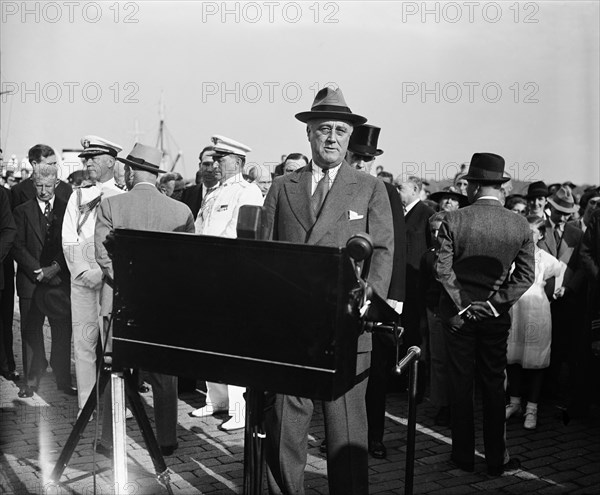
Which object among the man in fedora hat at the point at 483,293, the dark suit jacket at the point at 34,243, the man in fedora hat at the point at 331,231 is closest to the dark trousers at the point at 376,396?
the man in fedora hat at the point at 483,293

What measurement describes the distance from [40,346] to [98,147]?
221 cm

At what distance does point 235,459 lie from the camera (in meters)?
5.35

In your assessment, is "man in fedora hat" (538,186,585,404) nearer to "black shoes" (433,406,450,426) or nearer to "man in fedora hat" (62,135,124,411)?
"black shoes" (433,406,450,426)

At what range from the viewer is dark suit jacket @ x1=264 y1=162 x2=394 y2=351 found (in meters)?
3.97

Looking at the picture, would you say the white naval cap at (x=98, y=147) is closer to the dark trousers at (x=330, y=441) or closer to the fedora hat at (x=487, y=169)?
the fedora hat at (x=487, y=169)

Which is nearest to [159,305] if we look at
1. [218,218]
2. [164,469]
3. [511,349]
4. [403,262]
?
[164,469]

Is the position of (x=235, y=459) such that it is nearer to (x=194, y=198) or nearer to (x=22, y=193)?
(x=194, y=198)

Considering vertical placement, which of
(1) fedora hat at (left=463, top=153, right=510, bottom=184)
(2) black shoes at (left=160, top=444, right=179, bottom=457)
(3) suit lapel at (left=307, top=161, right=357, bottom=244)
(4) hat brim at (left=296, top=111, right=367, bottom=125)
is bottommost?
(2) black shoes at (left=160, top=444, right=179, bottom=457)

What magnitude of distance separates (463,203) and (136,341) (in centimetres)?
480

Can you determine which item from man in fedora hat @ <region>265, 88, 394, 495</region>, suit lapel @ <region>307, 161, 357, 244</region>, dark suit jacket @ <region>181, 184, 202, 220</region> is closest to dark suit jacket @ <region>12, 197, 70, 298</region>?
dark suit jacket @ <region>181, 184, 202, 220</region>

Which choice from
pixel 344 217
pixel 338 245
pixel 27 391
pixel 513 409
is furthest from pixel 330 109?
pixel 27 391

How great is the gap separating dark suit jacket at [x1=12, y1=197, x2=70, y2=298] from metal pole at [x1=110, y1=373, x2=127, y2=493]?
3.90m

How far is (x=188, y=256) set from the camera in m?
2.76

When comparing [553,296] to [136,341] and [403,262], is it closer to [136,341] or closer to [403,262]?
[403,262]
